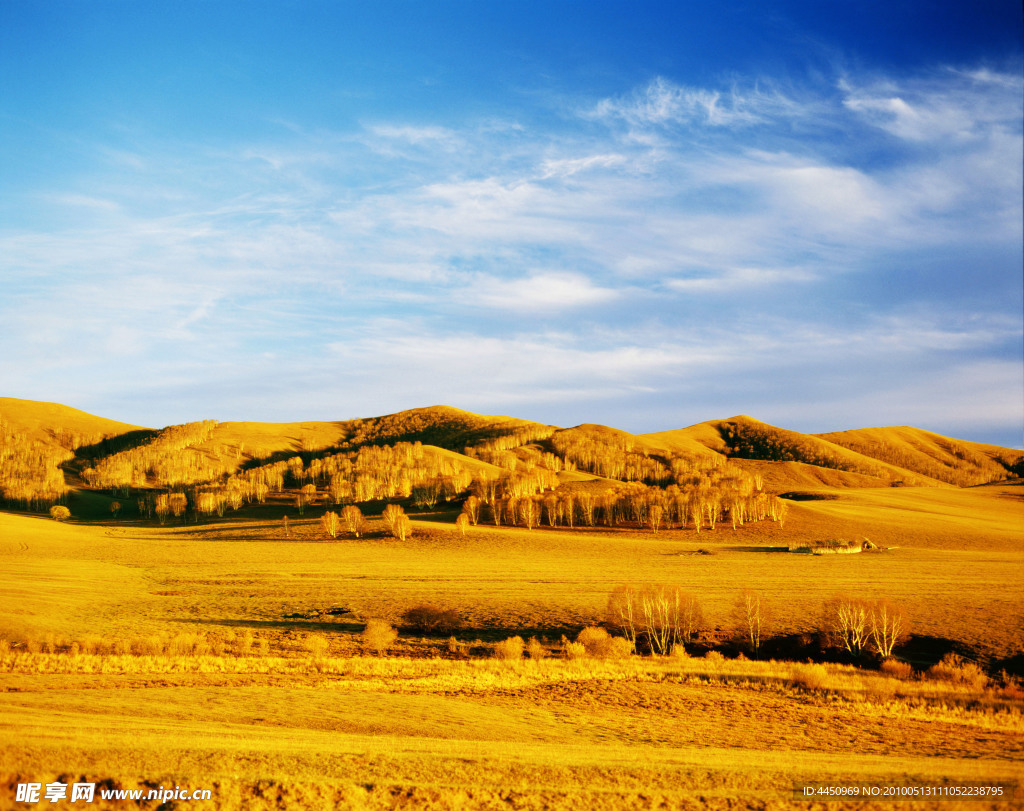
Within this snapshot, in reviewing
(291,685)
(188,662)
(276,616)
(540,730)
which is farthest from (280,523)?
(540,730)

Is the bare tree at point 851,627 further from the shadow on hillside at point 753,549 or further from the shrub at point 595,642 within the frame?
the shadow on hillside at point 753,549

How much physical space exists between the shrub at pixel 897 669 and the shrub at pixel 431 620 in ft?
88.5

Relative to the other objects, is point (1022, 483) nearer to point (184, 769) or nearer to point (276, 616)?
point (276, 616)

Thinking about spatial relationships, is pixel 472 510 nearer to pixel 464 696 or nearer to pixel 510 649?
pixel 510 649

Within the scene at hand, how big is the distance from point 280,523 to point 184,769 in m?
119

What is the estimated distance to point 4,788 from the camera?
41.5 feet

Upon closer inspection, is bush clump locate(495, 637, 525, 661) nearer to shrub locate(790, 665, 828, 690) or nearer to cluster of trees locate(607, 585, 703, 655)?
cluster of trees locate(607, 585, 703, 655)

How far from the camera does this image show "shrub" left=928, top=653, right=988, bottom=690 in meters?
31.7

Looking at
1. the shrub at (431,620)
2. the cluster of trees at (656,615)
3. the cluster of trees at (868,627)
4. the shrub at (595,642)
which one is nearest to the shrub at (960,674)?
the cluster of trees at (868,627)

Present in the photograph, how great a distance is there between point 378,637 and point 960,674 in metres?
32.5

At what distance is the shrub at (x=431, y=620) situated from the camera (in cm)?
4644

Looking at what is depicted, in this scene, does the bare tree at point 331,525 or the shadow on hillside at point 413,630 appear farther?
the bare tree at point 331,525

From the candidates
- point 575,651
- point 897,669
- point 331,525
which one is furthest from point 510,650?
point 331,525

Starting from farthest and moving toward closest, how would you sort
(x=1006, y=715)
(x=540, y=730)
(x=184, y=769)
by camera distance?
(x=1006, y=715) → (x=540, y=730) → (x=184, y=769)
